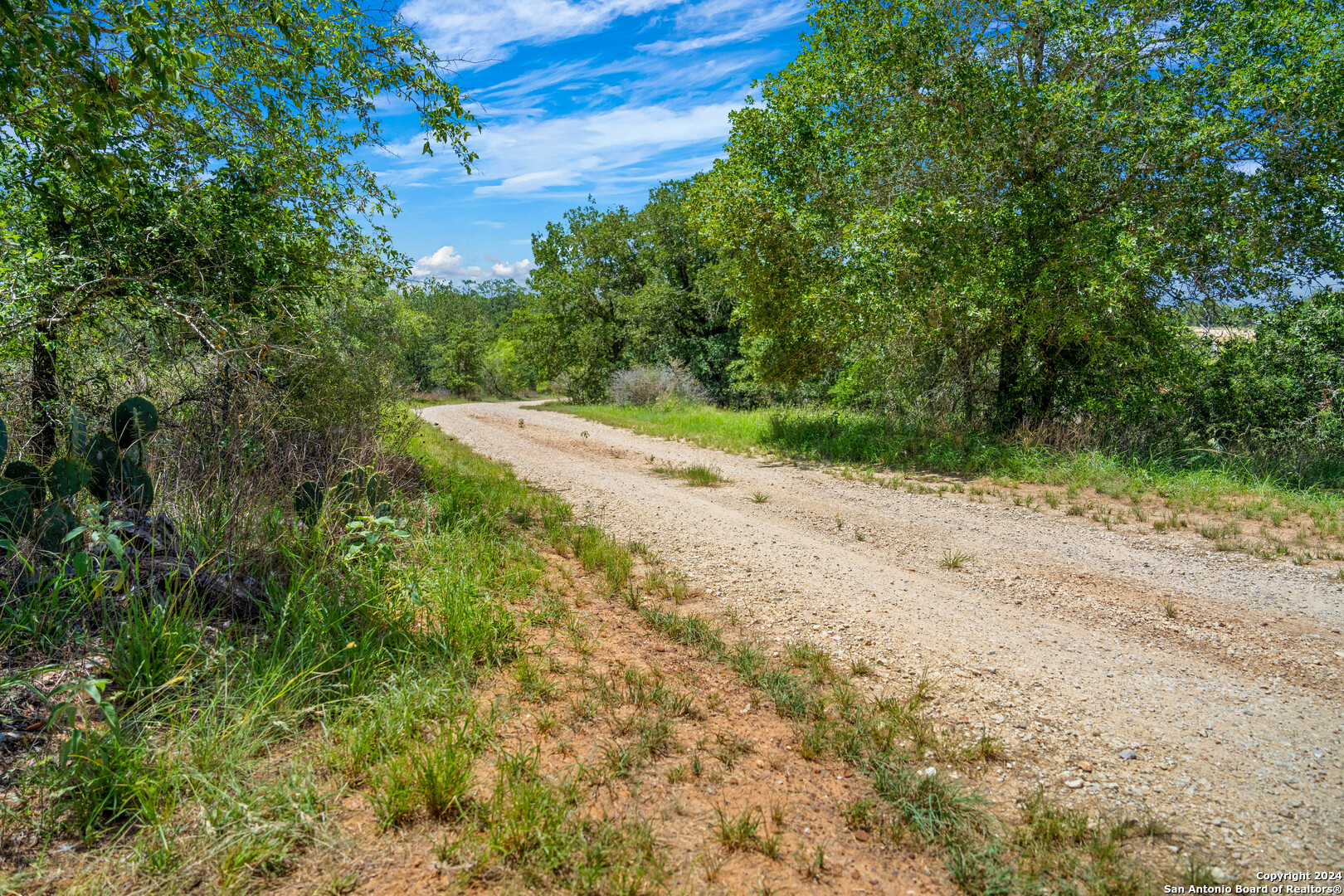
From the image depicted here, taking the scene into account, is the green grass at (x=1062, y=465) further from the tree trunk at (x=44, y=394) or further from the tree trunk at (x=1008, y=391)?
the tree trunk at (x=44, y=394)

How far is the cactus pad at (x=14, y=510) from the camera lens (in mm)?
3189

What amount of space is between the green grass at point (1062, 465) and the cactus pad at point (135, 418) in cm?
863

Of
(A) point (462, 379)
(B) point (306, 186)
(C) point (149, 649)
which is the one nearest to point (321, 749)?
(C) point (149, 649)

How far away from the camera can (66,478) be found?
3.47m

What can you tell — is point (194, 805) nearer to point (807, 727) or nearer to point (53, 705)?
point (53, 705)

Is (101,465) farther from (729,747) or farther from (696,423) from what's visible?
(696,423)

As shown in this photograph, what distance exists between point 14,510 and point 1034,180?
1314 centimetres

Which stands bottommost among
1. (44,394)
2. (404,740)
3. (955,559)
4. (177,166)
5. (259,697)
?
(955,559)

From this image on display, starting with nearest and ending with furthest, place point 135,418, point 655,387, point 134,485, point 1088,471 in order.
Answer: point 134,485 < point 135,418 < point 1088,471 < point 655,387

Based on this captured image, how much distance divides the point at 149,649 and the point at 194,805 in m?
0.97

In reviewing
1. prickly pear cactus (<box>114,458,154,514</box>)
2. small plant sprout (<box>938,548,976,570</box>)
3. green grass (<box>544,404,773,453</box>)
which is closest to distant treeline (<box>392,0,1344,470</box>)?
green grass (<box>544,404,773,453</box>)

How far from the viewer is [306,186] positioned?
20.9ft

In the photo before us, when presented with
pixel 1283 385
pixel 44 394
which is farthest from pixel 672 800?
pixel 1283 385

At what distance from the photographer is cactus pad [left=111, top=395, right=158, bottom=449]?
3.90 m
